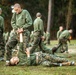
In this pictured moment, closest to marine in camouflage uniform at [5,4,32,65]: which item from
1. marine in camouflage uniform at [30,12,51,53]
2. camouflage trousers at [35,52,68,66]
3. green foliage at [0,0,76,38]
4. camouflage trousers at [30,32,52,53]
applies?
camouflage trousers at [35,52,68,66]

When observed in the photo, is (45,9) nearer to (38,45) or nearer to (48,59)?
(38,45)

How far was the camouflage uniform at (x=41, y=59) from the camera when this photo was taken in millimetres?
10695

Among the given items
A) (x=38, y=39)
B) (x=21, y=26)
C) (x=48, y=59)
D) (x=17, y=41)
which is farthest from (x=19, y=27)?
(x=38, y=39)

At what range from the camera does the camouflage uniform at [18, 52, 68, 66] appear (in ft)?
35.1

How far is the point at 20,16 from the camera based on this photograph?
11703 millimetres

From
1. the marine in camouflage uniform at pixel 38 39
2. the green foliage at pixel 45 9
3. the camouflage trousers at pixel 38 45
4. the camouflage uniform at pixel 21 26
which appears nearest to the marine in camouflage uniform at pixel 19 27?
the camouflage uniform at pixel 21 26

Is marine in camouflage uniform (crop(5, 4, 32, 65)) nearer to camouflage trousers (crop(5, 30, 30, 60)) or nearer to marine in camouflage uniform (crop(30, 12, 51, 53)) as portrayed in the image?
camouflage trousers (crop(5, 30, 30, 60))

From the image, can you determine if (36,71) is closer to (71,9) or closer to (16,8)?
(16,8)

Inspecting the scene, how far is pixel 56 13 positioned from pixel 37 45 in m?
35.5

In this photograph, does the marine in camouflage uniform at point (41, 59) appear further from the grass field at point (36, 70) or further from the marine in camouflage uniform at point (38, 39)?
the marine in camouflage uniform at point (38, 39)

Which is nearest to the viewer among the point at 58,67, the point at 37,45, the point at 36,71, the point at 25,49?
the point at 36,71

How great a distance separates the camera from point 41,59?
35.5ft

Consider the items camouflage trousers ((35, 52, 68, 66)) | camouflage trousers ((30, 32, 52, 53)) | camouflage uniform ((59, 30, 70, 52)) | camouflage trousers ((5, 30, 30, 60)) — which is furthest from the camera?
camouflage uniform ((59, 30, 70, 52))

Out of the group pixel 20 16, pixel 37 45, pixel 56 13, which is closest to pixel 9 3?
→ pixel 56 13
